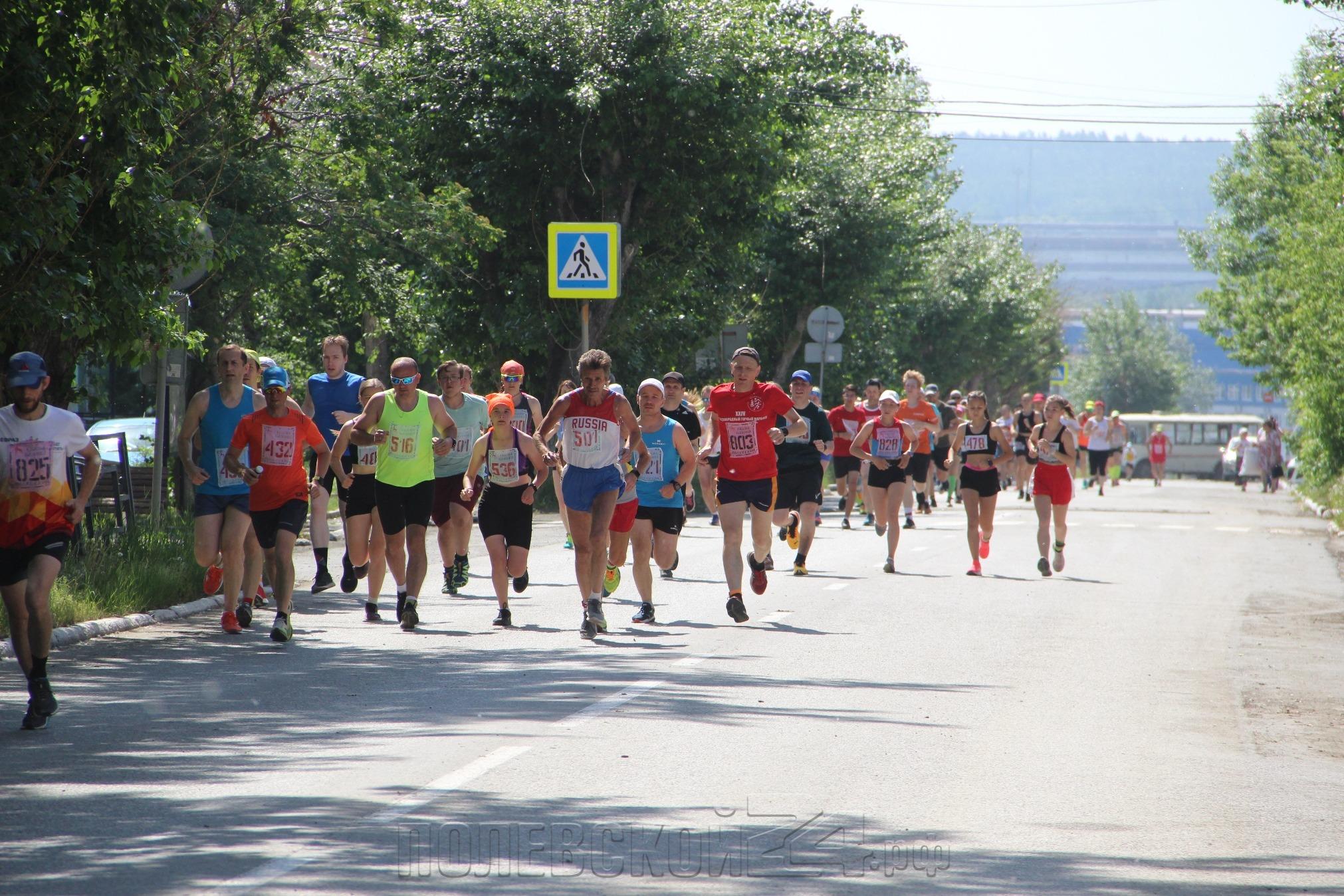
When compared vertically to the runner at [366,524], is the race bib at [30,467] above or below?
above

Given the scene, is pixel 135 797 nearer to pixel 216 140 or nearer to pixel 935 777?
pixel 935 777

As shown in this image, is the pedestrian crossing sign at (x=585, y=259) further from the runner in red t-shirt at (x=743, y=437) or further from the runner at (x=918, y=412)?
the runner in red t-shirt at (x=743, y=437)

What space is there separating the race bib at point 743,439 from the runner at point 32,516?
612cm

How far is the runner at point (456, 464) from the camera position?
13.9 meters

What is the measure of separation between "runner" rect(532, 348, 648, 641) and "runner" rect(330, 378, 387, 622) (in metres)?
1.72

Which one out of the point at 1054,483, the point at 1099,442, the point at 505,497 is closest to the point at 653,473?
the point at 505,497

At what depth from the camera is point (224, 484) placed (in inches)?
482

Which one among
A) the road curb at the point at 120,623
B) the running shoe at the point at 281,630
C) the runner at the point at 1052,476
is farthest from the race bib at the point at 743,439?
the runner at the point at 1052,476

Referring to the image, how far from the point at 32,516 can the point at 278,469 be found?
11.9 ft

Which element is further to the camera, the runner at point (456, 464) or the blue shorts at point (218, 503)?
the runner at point (456, 464)

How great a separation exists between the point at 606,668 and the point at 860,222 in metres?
31.8

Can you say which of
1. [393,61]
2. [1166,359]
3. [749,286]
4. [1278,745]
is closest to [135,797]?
[1278,745]

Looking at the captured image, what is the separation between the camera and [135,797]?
689 centimetres

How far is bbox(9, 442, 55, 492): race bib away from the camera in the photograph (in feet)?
28.2
